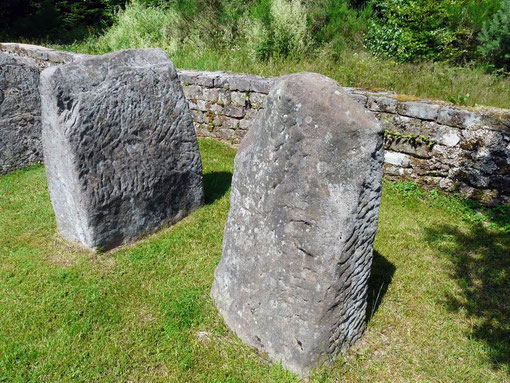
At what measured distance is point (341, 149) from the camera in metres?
2.61

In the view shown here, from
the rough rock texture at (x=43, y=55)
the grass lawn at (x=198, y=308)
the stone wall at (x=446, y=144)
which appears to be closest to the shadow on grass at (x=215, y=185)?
the grass lawn at (x=198, y=308)

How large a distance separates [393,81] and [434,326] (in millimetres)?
4728

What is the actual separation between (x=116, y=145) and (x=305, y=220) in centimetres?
237

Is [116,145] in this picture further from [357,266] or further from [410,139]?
[410,139]

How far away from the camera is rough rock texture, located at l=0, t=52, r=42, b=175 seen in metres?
6.10

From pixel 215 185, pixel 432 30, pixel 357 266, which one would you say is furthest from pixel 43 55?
pixel 357 266

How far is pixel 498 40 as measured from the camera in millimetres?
8555

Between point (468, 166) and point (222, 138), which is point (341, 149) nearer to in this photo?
point (468, 166)

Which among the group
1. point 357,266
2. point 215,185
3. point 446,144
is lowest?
point 215,185

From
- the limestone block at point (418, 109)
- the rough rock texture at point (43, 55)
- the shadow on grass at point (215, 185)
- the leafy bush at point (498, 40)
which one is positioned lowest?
the shadow on grass at point (215, 185)

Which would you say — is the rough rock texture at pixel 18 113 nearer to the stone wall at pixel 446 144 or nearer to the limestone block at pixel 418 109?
the stone wall at pixel 446 144

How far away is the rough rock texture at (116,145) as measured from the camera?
13.1 ft

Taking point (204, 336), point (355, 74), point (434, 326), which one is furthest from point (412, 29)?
point (204, 336)

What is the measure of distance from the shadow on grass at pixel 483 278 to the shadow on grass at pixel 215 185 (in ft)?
8.48
